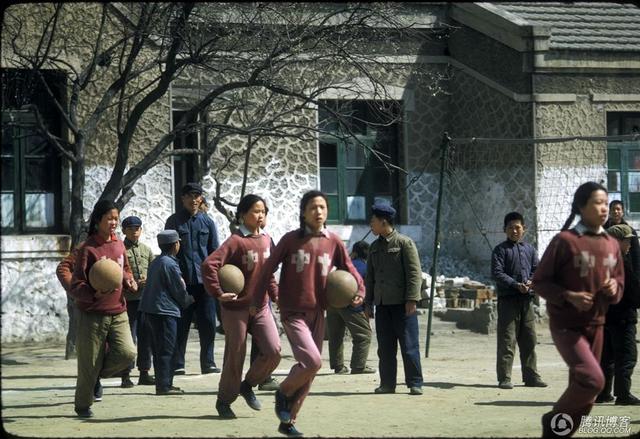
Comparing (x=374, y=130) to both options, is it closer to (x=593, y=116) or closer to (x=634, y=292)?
(x=593, y=116)

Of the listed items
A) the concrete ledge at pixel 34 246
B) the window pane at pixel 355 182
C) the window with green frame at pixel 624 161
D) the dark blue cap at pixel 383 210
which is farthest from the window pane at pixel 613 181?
the dark blue cap at pixel 383 210

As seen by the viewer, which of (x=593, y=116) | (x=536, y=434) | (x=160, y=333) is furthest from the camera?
(x=593, y=116)

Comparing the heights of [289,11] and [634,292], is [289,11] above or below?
above

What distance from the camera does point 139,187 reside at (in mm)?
18281

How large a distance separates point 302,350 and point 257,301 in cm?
83

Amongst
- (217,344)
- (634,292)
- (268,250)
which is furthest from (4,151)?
(634,292)

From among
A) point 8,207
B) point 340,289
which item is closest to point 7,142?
point 8,207

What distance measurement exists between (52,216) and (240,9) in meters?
4.76

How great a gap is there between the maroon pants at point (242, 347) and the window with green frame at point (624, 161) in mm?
11730

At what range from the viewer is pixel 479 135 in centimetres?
2092

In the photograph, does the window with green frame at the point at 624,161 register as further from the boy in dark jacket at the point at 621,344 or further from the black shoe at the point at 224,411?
the black shoe at the point at 224,411

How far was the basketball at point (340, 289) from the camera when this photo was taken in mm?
9367

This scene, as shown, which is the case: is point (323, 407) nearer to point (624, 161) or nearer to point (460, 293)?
point (460, 293)

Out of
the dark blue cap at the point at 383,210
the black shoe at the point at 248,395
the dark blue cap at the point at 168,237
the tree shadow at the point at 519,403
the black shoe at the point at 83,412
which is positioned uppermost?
the dark blue cap at the point at 383,210
